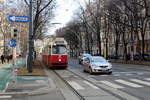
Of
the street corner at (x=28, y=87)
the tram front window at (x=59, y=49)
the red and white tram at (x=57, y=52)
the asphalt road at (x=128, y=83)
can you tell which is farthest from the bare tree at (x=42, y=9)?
the street corner at (x=28, y=87)

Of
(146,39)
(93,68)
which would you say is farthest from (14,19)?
(146,39)

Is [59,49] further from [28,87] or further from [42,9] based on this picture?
[28,87]

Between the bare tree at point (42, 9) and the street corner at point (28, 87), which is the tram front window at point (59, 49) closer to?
the bare tree at point (42, 9)

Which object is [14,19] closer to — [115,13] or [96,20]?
[115,13]

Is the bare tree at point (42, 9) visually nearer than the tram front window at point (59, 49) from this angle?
Yes

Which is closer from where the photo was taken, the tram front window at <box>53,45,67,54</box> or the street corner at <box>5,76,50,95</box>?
the street corner at <box>5,76,50,95</box>

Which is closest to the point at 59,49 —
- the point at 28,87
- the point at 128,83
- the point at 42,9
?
the point at 42,9

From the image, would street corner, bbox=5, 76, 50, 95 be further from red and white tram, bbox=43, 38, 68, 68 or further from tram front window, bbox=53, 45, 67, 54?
tram front window, bbox=53, 45, 67, 54

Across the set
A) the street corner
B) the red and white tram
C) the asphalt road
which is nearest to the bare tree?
the red and white tram

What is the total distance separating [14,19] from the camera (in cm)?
1398

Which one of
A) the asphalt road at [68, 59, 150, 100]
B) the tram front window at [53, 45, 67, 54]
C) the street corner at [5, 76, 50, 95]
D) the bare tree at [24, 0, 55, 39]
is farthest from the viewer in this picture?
the tram front window at [53, 45, 67, 54]

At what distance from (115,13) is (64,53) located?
1771 centimetres

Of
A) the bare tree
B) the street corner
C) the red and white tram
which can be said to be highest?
the bare tree

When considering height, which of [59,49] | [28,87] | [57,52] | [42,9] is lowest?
[28,87]
